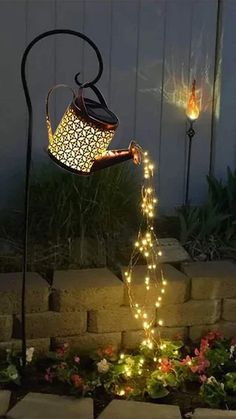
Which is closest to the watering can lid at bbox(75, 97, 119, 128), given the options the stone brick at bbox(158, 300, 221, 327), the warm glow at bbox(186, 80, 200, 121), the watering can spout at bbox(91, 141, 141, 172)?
the watering can spout at bbox(91, 141, 141, 172)

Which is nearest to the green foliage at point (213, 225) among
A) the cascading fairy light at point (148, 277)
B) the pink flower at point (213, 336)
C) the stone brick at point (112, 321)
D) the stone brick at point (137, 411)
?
the cascading fairy light at point (148, 277)

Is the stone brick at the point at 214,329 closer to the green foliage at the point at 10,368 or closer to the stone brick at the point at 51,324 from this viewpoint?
the stone brick at the point at 51,324

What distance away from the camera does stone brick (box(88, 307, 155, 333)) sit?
3238 millimetres

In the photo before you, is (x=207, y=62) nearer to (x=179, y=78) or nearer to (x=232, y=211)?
(x=179, y=78)

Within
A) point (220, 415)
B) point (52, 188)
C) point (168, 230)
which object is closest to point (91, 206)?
point (52, 188)

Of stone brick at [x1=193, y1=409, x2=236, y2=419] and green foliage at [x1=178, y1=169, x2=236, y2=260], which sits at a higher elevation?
green foliage at [x1=178, y1=169, x2=236, y2=260]

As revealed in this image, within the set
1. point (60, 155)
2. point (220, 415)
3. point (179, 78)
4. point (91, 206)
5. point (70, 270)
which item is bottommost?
point (220, 415)

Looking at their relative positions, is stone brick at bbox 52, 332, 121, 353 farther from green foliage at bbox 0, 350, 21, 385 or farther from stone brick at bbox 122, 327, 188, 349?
green foliage at bbox 0, 350, 21, 385

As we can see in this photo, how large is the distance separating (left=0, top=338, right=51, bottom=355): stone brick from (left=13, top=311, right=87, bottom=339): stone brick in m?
0.02

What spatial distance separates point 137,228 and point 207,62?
3.89 ft

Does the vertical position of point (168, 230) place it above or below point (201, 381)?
→ above

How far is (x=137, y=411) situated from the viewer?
2.80 m

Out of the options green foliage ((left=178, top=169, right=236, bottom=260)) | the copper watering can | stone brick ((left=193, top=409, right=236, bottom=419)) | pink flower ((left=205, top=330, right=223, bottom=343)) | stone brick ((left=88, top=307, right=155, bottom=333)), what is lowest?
stone brick ((left=193, top=409, right=236, bottom=419))

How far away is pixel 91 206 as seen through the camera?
3.61m
